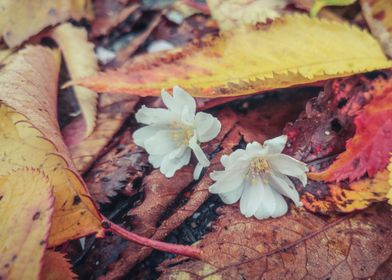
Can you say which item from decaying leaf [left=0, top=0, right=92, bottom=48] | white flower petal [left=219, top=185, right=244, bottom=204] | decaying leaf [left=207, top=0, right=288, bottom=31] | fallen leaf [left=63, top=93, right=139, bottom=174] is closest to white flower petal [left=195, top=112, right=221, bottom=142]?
white flower petal [left=219, top=185, right=244, bottom=204]

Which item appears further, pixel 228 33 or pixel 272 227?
pixel 228 33

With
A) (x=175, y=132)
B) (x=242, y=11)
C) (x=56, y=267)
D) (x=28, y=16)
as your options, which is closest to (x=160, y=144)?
(x=175, y=132)

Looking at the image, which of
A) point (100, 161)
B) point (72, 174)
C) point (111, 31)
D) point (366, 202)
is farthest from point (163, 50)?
point (366, 202)

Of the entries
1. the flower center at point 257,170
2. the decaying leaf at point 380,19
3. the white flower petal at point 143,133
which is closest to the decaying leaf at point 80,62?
the white flower petal at point 143,133

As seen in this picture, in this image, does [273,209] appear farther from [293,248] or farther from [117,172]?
[117,172]

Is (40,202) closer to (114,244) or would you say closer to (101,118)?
(114,244)

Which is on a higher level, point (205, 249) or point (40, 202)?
point (40, 202)
